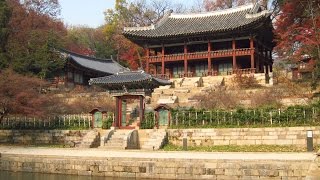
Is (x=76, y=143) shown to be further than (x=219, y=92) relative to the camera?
No

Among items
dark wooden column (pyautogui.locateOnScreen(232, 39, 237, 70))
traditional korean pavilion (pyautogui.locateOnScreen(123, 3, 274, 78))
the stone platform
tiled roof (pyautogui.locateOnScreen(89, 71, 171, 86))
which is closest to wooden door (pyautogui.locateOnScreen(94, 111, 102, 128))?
tiled roof (pyautogui.locateOnScreen(89, 71, 171, 86))

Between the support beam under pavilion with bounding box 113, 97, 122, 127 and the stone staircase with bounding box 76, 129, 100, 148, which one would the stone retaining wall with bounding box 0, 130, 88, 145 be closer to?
the stone staircase with bounding box 76, 129, 100, 148

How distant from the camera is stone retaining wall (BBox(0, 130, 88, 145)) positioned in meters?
26.6

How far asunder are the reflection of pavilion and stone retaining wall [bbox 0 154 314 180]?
328 inches

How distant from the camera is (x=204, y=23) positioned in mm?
44219

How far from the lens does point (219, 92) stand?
30016 mm

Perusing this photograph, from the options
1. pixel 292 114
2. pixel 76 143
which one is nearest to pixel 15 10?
pixel 76 143

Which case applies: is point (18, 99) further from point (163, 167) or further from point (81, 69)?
point (81, 69)

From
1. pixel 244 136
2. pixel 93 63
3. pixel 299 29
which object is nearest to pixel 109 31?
pixel 93 63

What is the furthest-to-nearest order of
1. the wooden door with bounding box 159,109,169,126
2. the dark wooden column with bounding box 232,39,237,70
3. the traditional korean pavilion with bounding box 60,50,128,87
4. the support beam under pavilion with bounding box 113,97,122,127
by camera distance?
1. the traditional korean pavilion with bounding box 60,50,128,87
2. the dark wooden column with bounding box 232,39,237,70
3. the support beam under pavilion with bounding box 113,97,122,127
4. the wooden door with bounding box 159,109,169,126

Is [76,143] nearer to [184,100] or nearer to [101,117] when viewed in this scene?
[101,117]

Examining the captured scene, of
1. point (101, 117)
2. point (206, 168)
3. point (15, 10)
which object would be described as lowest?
point (206, 168)

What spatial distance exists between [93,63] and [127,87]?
86.3 ft

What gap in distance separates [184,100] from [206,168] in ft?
53.2
